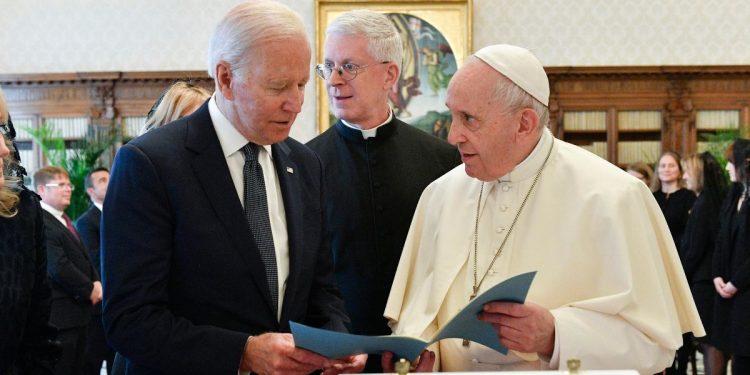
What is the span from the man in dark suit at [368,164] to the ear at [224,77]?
3.03 ft

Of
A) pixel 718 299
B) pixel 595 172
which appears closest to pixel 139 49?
pixel 718 299

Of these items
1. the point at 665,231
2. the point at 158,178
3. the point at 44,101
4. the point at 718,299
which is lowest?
the point at 718,299

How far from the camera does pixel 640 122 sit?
40.2 feet

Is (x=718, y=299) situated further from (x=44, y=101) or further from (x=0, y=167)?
(x=44, y=101)

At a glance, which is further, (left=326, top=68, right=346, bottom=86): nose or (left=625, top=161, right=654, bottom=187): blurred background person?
(left=625, top=161, right=654, bottom=187): blurred background person

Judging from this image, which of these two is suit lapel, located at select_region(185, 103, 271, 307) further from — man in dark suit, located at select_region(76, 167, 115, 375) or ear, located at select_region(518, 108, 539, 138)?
man in dark suit, located at select_region(76, 167, 115, 375)

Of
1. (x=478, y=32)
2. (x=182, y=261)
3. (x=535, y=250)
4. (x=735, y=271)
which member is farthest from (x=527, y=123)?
(x=478, y=32)

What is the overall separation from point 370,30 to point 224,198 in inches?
47.2

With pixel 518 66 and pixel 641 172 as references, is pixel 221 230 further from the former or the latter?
pixel 641 172

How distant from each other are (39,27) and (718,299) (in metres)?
10.0

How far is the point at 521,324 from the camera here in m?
2.31

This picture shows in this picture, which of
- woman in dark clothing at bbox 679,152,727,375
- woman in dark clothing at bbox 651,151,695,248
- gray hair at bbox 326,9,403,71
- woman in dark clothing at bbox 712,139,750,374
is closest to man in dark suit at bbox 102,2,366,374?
gray hair at bbox 326,9,403,71

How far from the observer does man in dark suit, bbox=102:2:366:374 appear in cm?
222

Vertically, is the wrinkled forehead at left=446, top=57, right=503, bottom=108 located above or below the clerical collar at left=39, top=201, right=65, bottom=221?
above
